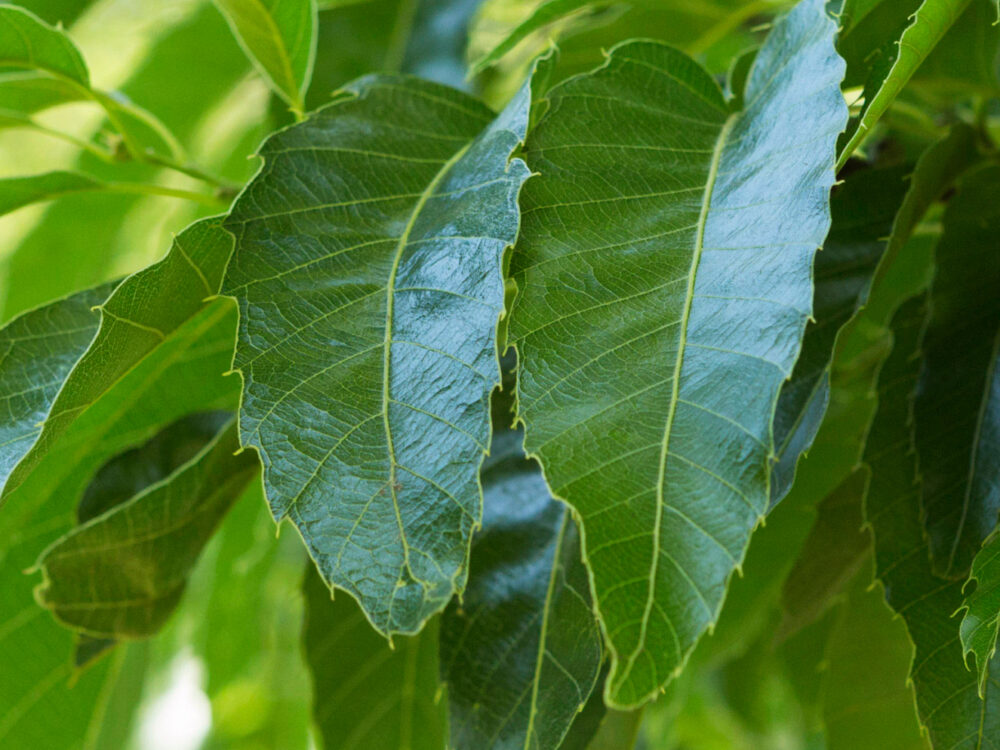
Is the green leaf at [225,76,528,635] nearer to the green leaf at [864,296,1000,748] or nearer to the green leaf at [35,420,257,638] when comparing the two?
the green leaf at [35,420,257,638]

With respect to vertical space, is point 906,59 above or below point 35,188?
below

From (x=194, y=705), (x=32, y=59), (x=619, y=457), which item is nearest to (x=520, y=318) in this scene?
(x=619, y=457)

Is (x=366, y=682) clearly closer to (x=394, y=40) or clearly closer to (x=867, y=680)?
(x=867, y=680)

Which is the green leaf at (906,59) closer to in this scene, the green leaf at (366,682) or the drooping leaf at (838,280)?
the drooping leaf at (838,280)

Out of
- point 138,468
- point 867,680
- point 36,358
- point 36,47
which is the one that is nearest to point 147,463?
point 138,468

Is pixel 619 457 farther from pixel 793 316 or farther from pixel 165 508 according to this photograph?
pixel 165 508

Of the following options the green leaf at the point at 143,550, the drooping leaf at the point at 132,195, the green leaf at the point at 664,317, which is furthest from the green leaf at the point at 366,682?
the drooping leaf at the point at 132,195
